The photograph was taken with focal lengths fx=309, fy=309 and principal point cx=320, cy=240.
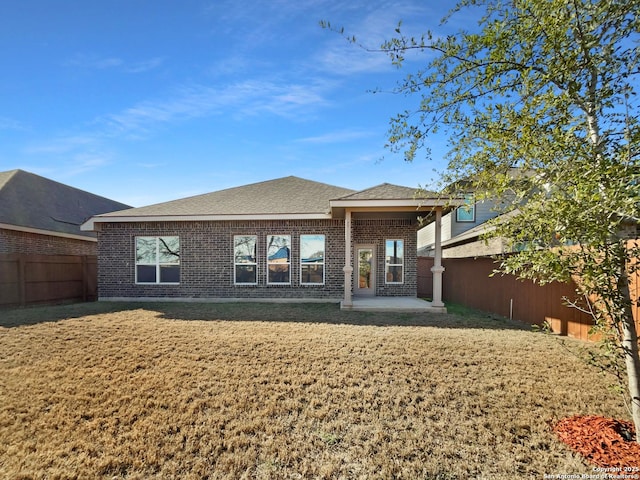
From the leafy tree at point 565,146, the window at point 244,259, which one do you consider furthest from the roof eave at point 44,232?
the leafy tree at point 565,146

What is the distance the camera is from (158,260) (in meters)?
11.9

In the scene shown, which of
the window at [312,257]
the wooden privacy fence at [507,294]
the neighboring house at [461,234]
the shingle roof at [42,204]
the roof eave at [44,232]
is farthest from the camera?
the shingle roof at [42,204]

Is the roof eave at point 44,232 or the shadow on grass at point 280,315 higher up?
the roof eave at point 44,232

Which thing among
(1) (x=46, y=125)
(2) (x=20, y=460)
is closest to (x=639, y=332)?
(2) (x=20, y=460)

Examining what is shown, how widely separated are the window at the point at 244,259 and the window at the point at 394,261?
16.8 ft

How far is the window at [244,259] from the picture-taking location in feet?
38.3

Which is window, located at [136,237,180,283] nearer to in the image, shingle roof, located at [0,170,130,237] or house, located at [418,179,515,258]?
shingle roof, located at [0,170,130,237]

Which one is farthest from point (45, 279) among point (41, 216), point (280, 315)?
point (280, 315)

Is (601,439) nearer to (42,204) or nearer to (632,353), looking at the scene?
(632,353)

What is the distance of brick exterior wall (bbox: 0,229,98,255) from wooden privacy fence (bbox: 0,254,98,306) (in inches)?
55.9

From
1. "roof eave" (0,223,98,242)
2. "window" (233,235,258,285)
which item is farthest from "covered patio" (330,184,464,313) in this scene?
"roof eave" (0,223,98,242)

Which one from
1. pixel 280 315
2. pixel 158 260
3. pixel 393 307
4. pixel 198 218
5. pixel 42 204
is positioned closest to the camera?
pixel 280 315

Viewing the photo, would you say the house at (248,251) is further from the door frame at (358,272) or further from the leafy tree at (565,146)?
the leafy tree at (565,146)

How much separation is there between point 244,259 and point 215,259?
1088mm
